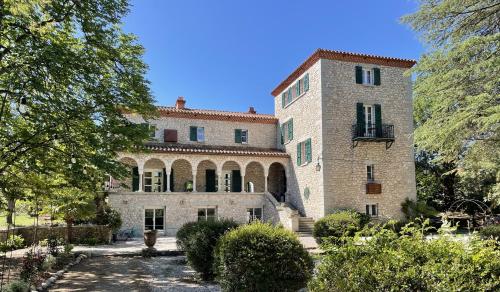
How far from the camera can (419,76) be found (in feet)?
31.2

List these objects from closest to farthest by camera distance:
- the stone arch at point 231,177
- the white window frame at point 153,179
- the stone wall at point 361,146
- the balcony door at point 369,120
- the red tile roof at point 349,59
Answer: the stone wall at point 361,146
the red tile roof at point 349,59
the balcony door at point 369,120
the white window frame at point 153,179
the stone arch at point 231,177

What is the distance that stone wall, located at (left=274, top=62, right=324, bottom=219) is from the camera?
23.3m

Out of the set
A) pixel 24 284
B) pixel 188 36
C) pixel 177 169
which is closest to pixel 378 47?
pixel 188 36

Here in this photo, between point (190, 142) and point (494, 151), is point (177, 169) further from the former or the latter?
point (494, 151)

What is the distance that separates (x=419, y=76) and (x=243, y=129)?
20388 millimetres

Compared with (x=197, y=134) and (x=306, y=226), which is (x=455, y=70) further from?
(x=197, y=134)

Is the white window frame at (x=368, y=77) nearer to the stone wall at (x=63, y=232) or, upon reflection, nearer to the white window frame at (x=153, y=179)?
the white window frame at (x=153, y=179)

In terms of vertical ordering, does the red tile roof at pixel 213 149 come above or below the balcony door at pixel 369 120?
below

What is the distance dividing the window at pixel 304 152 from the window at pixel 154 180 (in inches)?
373

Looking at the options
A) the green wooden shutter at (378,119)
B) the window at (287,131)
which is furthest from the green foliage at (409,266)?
the window at (287,131)

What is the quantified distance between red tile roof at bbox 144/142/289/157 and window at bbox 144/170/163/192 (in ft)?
6.25

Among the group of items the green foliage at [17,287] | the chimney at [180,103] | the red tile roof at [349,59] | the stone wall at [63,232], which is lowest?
the stone wall at [63,232]

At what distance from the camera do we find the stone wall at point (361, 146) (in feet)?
75.5

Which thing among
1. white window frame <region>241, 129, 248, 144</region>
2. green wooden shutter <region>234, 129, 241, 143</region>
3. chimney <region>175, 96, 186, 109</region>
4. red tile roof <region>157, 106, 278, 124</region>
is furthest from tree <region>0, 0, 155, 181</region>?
chimney <region>175, 96, 186, 109</region>
